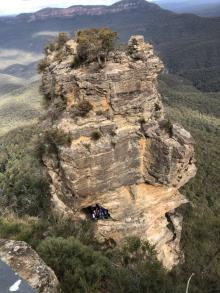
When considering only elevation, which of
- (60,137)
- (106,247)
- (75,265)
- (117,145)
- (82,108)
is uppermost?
(82,108)

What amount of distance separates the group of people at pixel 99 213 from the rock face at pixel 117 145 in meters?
0.39

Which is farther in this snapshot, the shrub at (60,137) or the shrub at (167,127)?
the shrub at (167,127)

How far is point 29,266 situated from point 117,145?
47.4 ft

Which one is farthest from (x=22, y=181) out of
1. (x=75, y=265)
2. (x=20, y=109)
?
(x=20, y=109)

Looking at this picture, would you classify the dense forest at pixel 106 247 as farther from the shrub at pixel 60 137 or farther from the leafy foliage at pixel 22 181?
the shrub at pixel 60 137

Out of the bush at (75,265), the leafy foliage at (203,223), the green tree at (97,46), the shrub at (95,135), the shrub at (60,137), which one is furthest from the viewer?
the green tree at (97,46)

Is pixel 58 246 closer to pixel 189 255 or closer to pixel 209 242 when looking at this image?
pixel 189 255

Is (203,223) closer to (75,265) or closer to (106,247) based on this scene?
(106,247)

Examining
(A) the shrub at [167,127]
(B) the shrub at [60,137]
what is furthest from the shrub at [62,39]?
(A) the shrub at [167,127]

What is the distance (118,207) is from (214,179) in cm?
2342

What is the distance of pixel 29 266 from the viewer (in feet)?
36.1

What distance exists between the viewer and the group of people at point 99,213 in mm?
25969

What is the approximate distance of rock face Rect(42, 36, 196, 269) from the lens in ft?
79.7

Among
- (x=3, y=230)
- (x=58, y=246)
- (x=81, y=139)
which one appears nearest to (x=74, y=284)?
(x=58, y=246)
